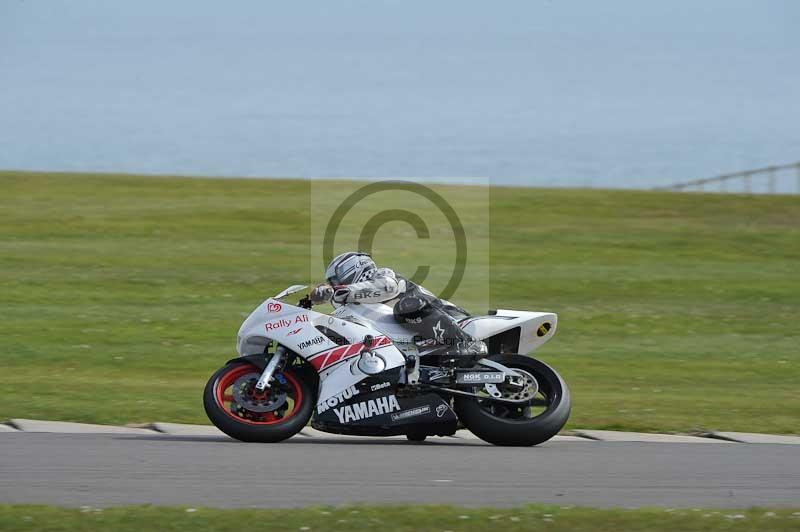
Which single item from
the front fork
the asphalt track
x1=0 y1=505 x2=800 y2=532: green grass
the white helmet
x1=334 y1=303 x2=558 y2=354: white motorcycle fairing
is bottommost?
x1=0 y1=505 x2=800 y2=532: green grass

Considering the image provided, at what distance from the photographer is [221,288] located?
2325cm

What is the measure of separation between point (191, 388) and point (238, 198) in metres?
22.2

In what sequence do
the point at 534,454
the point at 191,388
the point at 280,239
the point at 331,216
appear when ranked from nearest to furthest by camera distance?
the point at 534,454, the point at 191,388, the point at 280,239, the point at 331,216

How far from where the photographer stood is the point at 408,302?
10.3 meters

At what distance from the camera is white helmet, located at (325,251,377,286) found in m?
10.6

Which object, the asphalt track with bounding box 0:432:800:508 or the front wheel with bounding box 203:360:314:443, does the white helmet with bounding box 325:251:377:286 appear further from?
the asphalt track with bounding box 0:432:800:508

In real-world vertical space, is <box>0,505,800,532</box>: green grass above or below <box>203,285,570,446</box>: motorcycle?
below

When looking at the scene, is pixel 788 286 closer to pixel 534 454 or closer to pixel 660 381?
pixel 660 381

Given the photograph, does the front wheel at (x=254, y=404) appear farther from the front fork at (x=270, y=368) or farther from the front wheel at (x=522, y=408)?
the front wheel at (x=522, y=408)

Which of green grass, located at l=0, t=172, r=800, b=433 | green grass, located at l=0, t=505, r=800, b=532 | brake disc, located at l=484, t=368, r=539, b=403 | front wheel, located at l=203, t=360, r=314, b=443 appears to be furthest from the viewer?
green grass, located at l=0, t=172, r=800, b=433

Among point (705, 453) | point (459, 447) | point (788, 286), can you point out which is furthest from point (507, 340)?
point (788, 286)

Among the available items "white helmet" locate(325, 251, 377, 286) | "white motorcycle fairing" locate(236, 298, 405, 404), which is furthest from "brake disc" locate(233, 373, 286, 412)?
"white helmet" locate(325, 251, 377, 286)

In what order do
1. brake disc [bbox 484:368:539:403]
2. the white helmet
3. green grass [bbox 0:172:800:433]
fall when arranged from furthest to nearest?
green grass [bbox 0:172:800:433] < the white helmet < brake disc [bbox 484:368:539:403]

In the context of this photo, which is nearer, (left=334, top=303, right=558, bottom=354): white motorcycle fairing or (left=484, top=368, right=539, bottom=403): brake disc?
(left=484, top=368, right=539, bottom=403): brake disc
